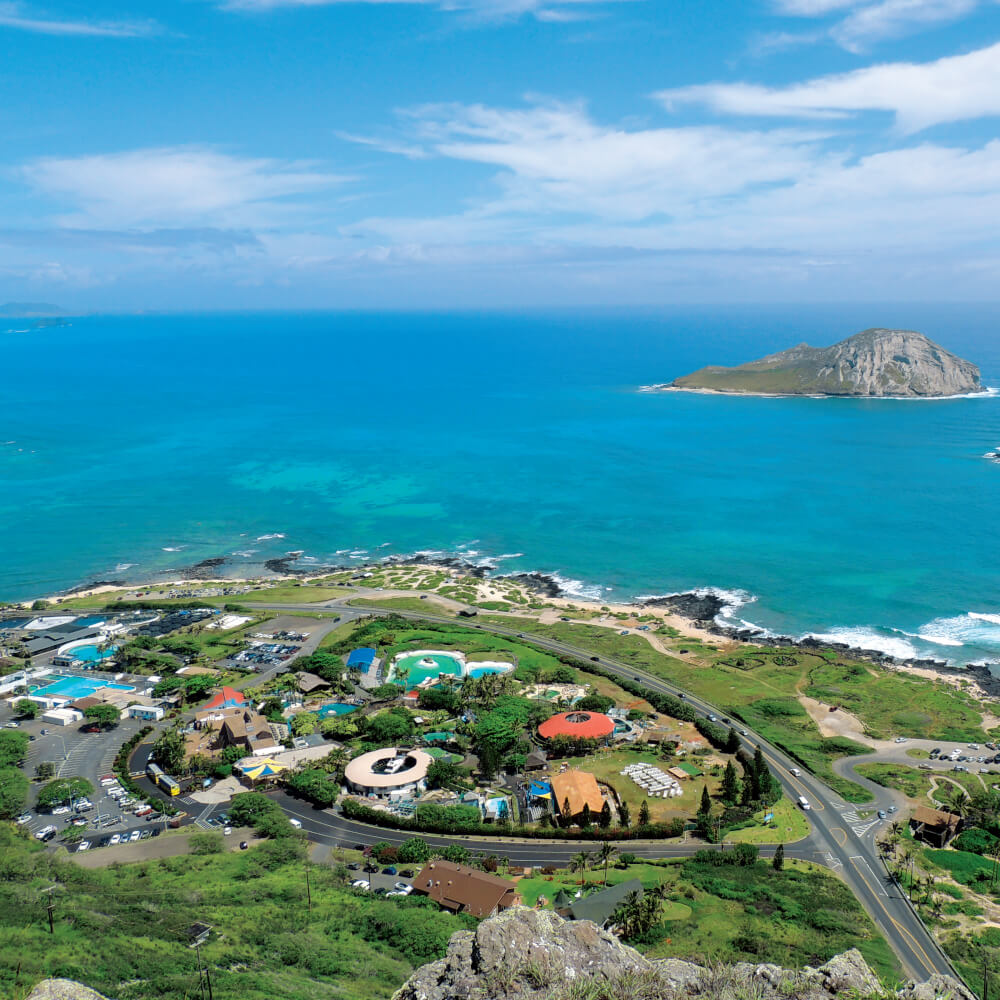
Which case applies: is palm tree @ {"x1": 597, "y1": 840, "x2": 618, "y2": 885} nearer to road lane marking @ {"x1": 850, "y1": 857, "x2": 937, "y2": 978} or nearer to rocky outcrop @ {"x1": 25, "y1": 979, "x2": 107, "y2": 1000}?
road lane marking @ {"x1": 850, "y1": 857, "x2": 937, "y2": 978}

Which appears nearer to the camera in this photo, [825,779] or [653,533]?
[825,779]

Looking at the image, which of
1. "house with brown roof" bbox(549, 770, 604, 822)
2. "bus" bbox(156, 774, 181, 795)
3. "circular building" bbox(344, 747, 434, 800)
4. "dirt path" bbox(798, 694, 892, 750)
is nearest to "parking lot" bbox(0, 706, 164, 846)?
"bus" bbox(156, 774, 181, 795)

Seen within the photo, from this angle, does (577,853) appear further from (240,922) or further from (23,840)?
(23,840)

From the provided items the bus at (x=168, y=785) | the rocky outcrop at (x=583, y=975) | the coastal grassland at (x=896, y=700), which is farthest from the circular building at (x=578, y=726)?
the rocky outcrop at (x=583, y=975)

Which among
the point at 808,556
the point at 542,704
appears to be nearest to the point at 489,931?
the point at 542,704

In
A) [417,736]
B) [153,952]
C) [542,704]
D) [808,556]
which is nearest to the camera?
[153,952]

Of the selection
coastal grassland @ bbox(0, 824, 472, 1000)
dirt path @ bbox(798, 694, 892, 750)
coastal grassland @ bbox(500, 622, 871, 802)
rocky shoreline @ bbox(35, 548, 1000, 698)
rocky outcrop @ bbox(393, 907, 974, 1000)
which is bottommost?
dirt path @ bbox(798, 694, 892, 750)

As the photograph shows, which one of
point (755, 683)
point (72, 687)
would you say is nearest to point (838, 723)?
point (755, 683)
